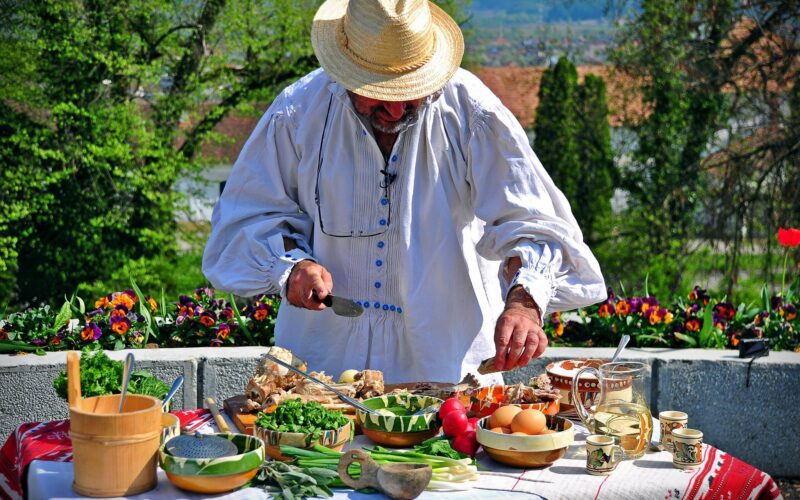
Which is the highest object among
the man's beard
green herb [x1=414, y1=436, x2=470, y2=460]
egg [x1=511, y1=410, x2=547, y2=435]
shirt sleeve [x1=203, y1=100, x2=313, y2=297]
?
the man's beard

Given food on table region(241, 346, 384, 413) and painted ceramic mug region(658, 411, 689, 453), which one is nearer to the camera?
painted ceramic mug region(658, 411, 689, 453)

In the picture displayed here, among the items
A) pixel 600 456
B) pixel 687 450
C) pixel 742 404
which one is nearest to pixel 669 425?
pixel 687 450

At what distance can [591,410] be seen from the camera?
9.00ft

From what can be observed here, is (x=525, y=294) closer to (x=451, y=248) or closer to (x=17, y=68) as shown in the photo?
(x=451, y=248)

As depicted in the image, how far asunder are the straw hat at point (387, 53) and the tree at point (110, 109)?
26.4 ft

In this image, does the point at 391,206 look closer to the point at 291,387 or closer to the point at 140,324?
the point at 291,387

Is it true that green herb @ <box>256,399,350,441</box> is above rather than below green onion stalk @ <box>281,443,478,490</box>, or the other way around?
above

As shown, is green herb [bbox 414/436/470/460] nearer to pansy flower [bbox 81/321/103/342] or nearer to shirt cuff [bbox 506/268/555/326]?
shirt cuff [bbox 506/268/555/326]

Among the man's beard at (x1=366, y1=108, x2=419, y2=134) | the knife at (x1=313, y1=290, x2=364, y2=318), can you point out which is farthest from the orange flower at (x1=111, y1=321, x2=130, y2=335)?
the man's beard at (x1=366, y1=108, x2=419, y2=134)

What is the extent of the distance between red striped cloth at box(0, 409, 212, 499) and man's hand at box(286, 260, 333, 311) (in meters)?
0.41

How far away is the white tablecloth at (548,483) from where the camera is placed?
2367 millimetres

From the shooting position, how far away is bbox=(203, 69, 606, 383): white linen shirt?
3232 mm

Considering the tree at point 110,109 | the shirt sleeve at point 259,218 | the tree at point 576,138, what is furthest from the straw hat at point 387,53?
the tree at point 576,138

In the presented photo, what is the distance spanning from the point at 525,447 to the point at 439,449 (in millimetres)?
206
